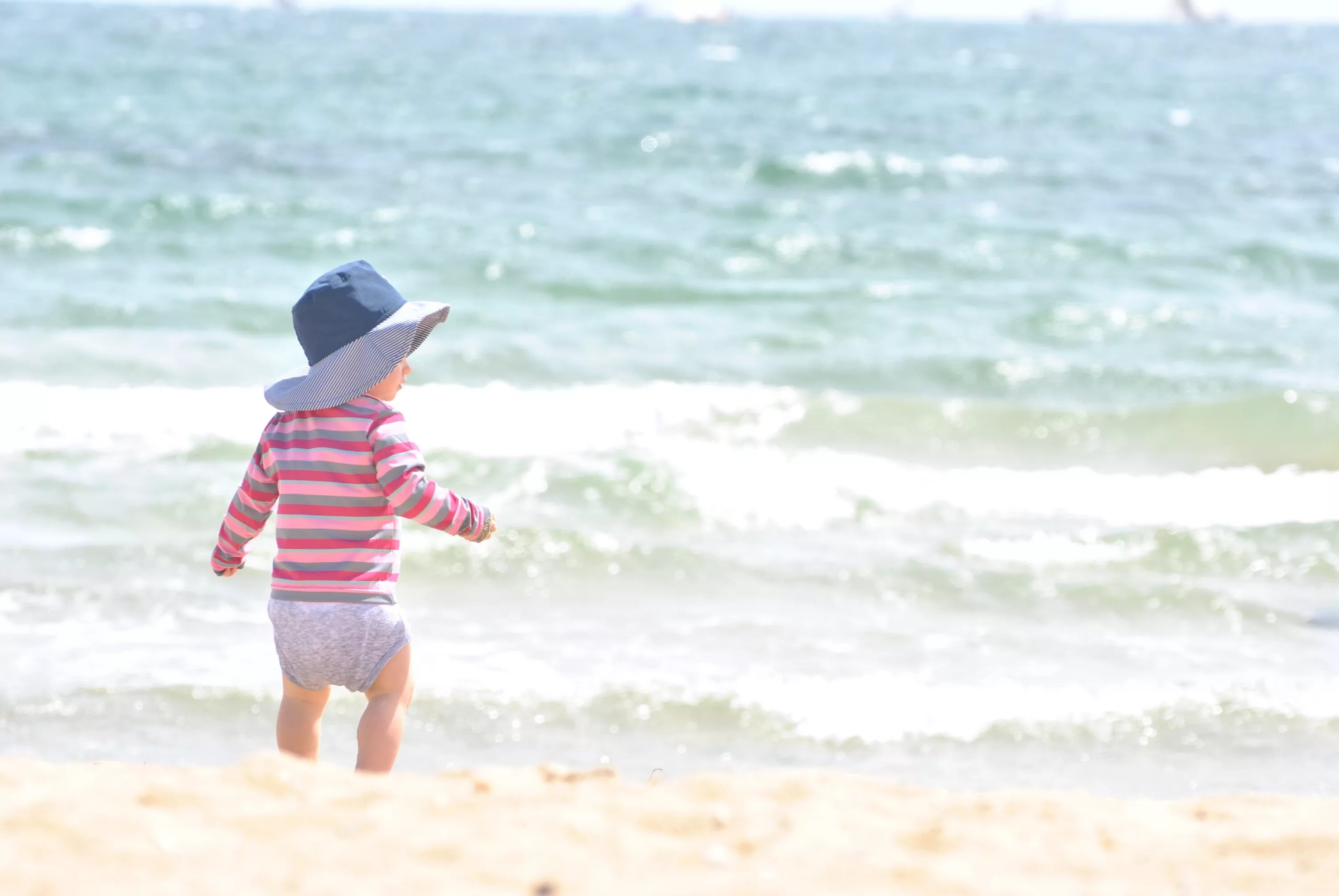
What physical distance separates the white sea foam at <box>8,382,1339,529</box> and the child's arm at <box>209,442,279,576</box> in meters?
4.32

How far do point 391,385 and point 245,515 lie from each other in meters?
0.51

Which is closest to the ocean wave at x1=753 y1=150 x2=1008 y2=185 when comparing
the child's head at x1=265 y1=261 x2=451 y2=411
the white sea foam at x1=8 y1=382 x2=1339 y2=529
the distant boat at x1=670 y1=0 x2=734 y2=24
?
the white sea foam at x1=8 y1=382 x2=1339 y2=529

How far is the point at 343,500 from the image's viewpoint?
146 inches

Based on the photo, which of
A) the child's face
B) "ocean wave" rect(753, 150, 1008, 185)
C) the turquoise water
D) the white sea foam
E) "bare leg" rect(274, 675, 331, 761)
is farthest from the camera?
"ocean wave" rect(753, 150, 1008, 185)

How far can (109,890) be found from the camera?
2.84 m

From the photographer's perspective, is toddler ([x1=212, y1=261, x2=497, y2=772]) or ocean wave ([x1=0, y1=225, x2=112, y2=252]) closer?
toddler ([x1=212, y1=261, x2=497, y2=772])

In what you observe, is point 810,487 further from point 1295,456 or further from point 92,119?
point 92,119

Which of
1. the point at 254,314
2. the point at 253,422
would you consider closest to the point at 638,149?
the point at 254,314

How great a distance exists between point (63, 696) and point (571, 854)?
3152 millimetres

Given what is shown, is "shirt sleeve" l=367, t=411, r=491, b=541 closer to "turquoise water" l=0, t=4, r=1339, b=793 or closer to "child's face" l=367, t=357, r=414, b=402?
"child's face" l=367, t=357, r=414, b=402

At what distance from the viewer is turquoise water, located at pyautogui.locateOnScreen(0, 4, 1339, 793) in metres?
5.61

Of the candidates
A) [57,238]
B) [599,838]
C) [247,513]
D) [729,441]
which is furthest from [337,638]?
[57,238]

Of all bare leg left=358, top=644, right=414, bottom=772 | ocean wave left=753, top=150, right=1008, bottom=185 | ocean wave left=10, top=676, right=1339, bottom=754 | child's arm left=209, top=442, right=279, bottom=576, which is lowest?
ocean wave left=10, top=676, right=1339, bottom=754

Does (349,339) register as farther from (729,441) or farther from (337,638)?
(729,441)
